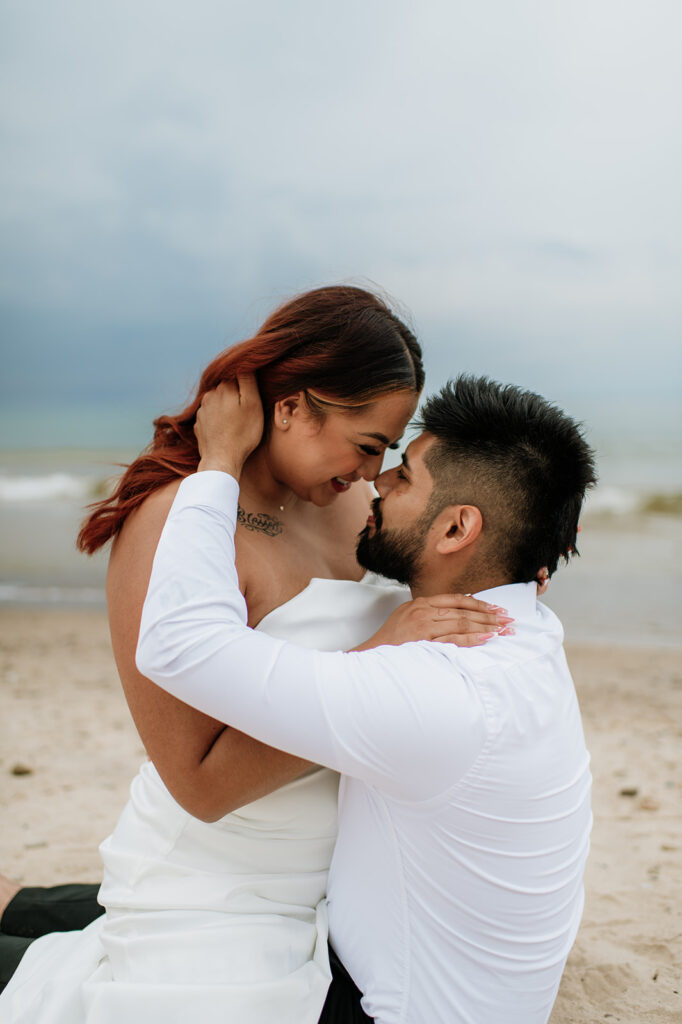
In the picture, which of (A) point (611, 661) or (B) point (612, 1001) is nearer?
(B) point (612, 1001)

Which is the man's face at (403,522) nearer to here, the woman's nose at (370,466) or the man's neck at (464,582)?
the man's neck at (464,582)

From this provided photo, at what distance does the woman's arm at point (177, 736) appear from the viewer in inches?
83.9

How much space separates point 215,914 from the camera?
7.40 feet

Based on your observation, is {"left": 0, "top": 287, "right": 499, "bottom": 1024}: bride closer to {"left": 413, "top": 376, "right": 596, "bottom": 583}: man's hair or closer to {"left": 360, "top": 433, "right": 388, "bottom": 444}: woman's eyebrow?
{"left": 360, "top": 433, "right": 388, "bottom": 444}: woman's eyebrow

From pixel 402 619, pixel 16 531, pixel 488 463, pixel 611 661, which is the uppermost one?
pixel 488 463

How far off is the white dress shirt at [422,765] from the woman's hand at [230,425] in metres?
0.17

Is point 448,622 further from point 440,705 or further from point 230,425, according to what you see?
point 230,425

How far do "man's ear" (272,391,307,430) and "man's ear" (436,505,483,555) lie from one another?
1.99 ft

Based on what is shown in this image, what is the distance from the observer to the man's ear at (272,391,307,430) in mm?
2627

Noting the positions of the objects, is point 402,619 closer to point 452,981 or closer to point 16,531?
point 452,981

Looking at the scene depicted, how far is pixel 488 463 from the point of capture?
226 centimetres

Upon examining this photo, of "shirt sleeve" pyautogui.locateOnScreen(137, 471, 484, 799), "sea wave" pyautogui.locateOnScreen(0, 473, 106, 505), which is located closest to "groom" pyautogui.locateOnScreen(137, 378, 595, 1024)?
"shirt sleeve" pyautogui.locateOnScreen(137, 471, 484, 799)

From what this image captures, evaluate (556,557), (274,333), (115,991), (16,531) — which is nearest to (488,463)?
(556,557)

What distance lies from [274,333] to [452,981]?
5.80 ft
